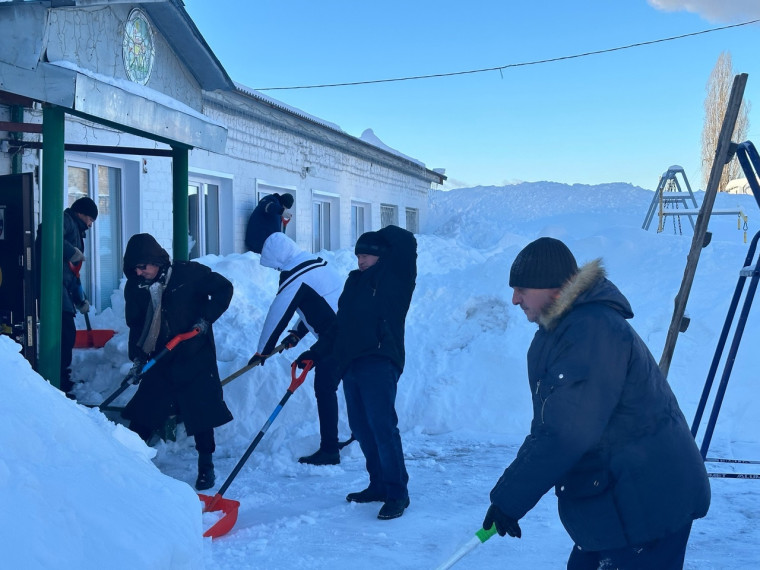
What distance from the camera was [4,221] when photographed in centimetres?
567

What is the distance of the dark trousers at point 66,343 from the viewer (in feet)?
20.2

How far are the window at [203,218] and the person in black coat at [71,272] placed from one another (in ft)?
10.6

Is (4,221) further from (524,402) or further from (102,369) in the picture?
(524,402)

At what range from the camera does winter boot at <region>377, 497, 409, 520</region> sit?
446 centimetres

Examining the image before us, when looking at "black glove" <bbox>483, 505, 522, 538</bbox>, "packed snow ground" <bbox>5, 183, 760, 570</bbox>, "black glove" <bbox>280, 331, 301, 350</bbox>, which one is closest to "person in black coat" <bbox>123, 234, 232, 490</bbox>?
"packed snow ground" <bbox>5, 183, 760, 570</bbox>

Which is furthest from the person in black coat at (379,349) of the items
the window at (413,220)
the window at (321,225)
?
the window at (413,220)

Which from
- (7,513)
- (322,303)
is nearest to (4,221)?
(322,303)

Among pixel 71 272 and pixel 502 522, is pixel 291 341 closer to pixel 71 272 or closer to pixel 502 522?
pixel 71 272

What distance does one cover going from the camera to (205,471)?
5031 mm

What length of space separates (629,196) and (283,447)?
3574cm

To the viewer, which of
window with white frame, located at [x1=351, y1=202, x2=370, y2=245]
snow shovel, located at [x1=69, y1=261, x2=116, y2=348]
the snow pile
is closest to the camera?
the snow pile

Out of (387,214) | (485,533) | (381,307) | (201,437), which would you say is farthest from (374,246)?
(387,214)

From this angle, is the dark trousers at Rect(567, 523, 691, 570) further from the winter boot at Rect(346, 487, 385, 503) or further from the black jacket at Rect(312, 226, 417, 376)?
the winter boot at Rect(346, 487, 385, 503)

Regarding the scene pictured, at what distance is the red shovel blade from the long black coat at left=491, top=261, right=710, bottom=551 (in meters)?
2.19
